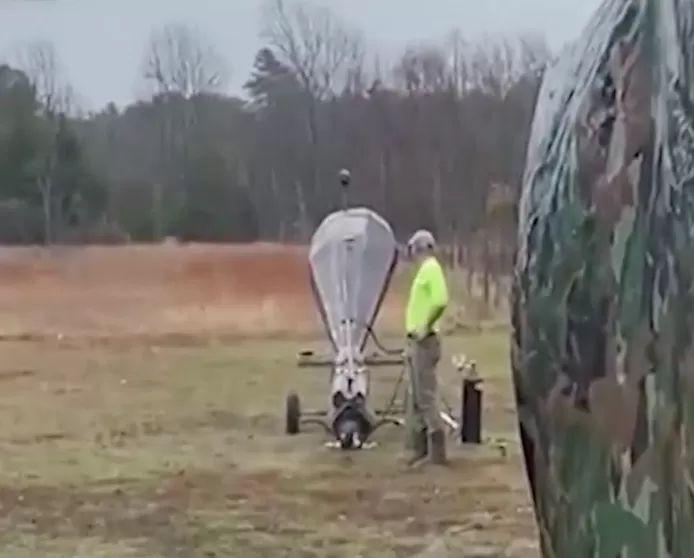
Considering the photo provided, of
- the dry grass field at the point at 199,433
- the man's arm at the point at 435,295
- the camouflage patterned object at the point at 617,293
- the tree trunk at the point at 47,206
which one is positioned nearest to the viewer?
the camouflage patterned object at the point at 617,293

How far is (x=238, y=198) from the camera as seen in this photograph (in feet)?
23.2

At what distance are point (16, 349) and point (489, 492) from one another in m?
4.55

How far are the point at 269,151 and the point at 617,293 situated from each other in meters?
6.58

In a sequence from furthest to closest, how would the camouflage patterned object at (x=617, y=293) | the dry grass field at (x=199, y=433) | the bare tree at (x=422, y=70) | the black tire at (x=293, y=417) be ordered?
the bare tree at (x=422, y=70), the black tire at (x=293, y=417), the dry grass field at (x=199, y=433), the camouflage patterned object at (x=617, y=293)

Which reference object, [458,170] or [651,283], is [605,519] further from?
[458,170]

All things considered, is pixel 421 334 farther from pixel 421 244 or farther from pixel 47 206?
pixel 47 206

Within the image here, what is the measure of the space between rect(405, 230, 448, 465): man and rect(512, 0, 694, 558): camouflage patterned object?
150 inches

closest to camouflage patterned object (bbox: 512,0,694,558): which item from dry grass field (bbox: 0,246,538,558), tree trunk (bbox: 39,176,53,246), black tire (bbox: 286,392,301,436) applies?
dry grass field (bbox: 0,246,538,558)

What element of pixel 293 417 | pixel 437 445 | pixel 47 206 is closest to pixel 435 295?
pixel 437 445

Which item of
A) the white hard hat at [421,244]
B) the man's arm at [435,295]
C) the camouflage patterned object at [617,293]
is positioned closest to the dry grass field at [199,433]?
the man's arm at [435,295]

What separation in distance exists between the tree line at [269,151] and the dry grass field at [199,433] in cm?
19

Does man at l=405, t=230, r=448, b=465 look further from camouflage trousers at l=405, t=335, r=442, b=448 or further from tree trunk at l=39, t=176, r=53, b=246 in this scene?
tree trunk at l=39, t=176, r=53, b=246

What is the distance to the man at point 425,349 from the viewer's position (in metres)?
4.19

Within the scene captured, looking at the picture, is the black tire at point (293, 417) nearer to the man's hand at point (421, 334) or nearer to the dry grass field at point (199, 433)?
the dry grass field at point (199, 433)
